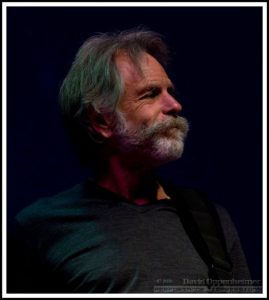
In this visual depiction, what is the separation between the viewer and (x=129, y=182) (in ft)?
5.64

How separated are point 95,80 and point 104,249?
1.86 ft

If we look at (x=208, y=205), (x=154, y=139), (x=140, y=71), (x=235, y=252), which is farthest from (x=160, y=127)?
(x=235, y=252)

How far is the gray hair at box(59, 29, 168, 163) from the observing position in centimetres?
170

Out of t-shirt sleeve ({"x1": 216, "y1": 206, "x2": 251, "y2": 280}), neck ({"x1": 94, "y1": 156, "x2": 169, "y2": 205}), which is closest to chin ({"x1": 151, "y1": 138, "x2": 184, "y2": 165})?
neck ({"x1": 94, "y1": 156, "x2": 169, "y2": 205})

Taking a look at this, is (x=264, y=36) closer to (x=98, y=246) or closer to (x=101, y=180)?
(x=101, y=180)

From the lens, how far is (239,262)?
5.40 feet

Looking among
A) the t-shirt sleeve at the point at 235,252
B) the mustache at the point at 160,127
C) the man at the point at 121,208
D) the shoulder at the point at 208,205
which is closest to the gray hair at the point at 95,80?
the man at the point at 121,208

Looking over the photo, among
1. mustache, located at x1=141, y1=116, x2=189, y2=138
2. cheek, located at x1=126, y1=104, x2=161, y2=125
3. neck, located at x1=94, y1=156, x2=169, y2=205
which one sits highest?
cheek, located at x1=126, y1=104, x2=161, y2=125

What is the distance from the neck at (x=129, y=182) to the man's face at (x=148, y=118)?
58 mm

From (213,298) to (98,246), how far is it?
0.37 meters

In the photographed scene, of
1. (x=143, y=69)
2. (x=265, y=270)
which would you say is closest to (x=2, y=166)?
(x=143, y=69)

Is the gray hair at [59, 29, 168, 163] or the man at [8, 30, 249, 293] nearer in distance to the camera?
the man at [8, 30, 249, 293]

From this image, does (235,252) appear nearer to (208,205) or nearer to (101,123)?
(208,205)

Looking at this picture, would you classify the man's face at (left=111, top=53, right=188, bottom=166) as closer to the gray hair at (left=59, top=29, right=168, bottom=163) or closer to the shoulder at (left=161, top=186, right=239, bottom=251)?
the gray hair at (left=59, top=29, right=168, bottom=163)
